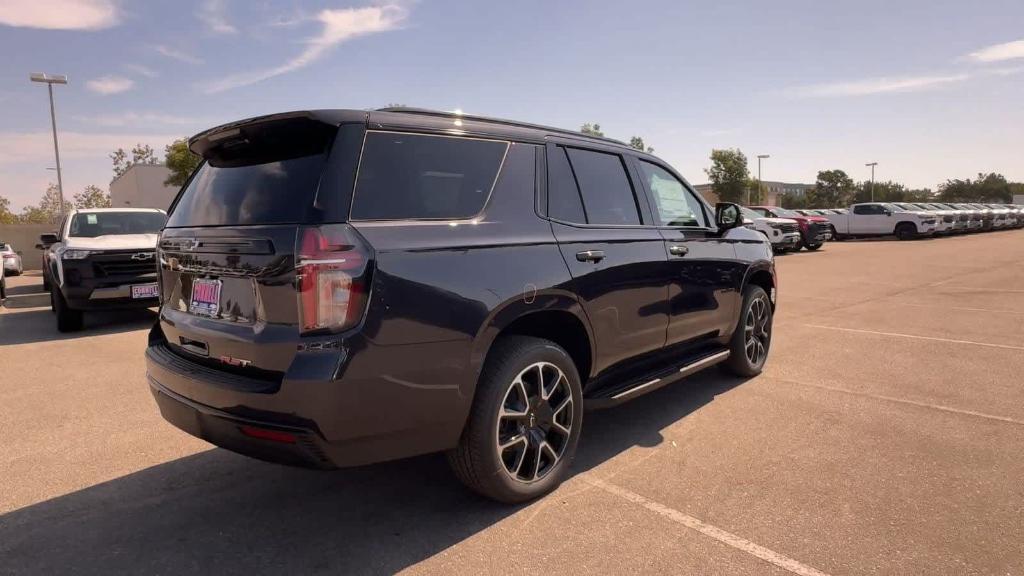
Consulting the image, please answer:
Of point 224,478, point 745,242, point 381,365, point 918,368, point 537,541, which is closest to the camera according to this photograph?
point 381,365

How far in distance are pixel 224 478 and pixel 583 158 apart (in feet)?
8.99

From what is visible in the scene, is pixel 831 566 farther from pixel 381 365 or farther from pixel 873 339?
pixel 873 339

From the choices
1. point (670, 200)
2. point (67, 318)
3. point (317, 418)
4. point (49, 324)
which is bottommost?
point (49, 324)

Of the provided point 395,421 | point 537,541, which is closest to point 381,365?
point 395,421

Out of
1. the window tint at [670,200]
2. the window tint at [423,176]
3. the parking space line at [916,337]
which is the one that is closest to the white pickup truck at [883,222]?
the parking space line at [916,337]

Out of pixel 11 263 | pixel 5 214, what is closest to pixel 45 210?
pixel 5 214

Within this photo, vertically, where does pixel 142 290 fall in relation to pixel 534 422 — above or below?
above

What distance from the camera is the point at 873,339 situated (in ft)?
22.1

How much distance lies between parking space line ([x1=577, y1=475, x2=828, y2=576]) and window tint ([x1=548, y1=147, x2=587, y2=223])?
1.44 m

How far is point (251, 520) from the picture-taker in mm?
2947

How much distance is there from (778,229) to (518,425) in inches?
751

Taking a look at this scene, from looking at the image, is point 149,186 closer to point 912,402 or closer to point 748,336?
point 748,336

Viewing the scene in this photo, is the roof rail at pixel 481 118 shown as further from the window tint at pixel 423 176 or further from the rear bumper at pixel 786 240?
the rear bumper at pixel 786 240

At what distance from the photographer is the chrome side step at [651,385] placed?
3445 mm
